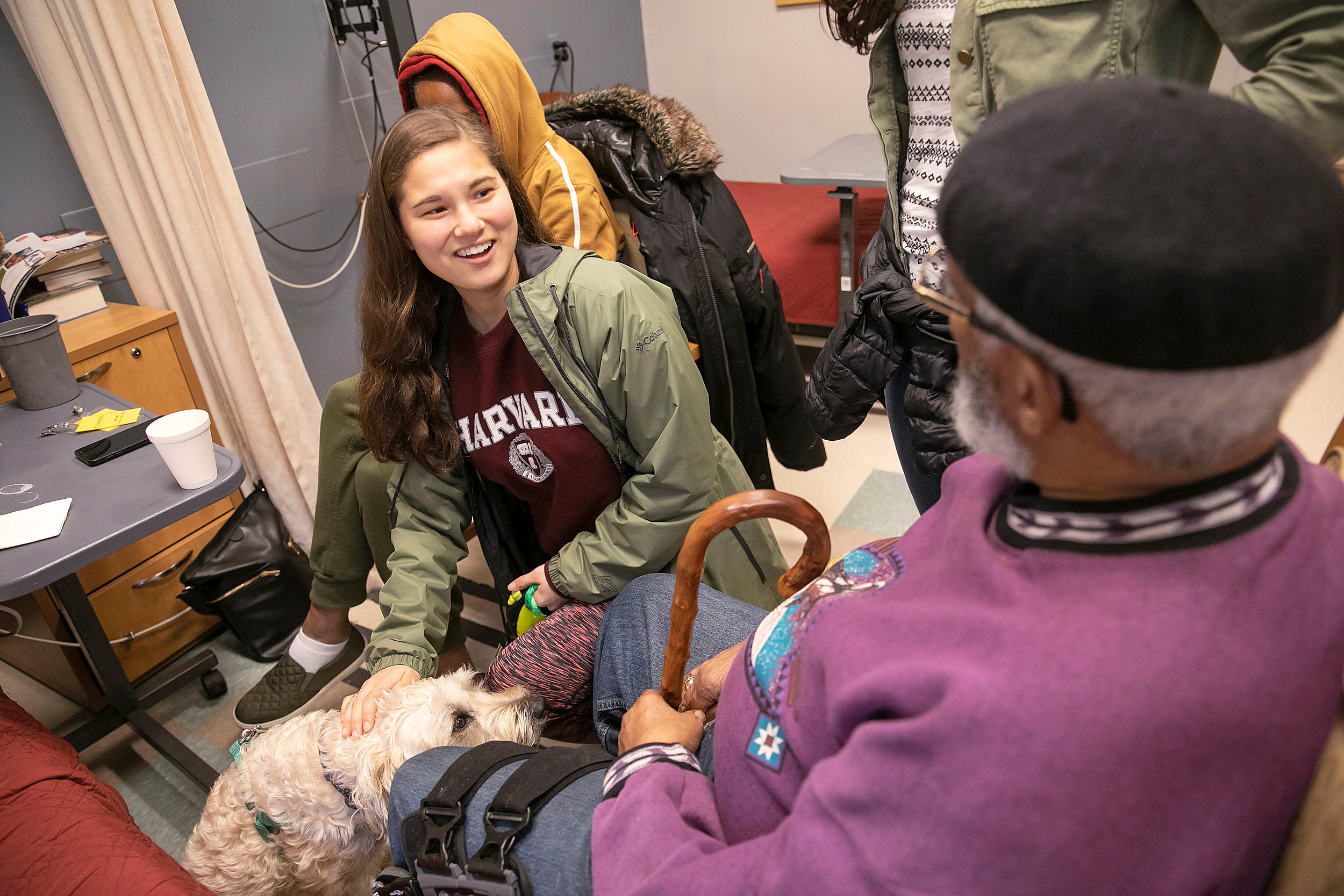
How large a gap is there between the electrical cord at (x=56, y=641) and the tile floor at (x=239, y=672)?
0.61 ft

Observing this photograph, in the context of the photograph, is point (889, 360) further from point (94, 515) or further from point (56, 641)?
point (56, 641)

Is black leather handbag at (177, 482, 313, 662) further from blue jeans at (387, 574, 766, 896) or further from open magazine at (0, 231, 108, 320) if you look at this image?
blue jeans at (387, 574, 766, 896)

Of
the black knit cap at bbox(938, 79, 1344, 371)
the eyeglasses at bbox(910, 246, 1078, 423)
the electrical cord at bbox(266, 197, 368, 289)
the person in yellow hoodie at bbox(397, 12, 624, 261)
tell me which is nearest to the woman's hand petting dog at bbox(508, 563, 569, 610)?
the person in yellow hoodie at bbox(397, 12, 624, 261)

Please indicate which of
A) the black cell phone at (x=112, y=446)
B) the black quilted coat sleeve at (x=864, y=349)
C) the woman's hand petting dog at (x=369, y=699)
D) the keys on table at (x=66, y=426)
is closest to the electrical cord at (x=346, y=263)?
the keys on table at (x=66, y=426)

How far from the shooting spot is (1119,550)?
548 millimetres

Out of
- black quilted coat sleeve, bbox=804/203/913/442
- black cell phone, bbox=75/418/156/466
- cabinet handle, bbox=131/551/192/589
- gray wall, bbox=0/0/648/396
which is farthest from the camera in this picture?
gray wall, bbox=0/0/648/396

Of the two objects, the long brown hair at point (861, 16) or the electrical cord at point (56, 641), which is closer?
the long brown hair at point (861, 16)

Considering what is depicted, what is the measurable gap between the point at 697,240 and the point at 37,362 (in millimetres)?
1502

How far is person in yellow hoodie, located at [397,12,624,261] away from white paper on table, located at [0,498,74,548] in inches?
42.9

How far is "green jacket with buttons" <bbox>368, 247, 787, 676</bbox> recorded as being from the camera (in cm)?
137

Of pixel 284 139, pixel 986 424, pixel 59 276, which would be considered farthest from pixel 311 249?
pixel 986 424

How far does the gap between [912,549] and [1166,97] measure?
0.43m

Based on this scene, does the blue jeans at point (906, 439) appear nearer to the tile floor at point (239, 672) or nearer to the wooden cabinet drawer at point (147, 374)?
the tile floor at point (239, 672)

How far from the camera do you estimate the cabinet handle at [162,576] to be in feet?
6.93
